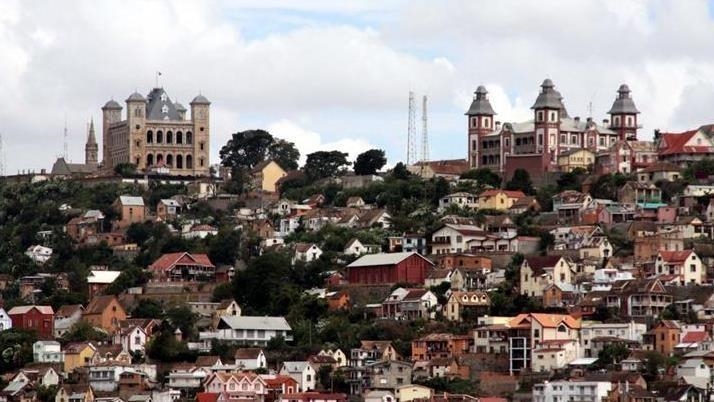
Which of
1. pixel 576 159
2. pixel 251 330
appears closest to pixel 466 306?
pixel 251 330

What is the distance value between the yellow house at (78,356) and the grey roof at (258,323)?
A: 5210 millimetres

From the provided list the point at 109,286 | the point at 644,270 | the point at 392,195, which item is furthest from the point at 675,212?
the point at 109,286

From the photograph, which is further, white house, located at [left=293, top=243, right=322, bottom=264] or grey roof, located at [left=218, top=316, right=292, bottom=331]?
white house, located at [left=293, top=243, right=322, bottom=264]

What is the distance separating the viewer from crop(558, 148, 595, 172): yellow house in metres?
113

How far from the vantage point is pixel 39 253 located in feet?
371

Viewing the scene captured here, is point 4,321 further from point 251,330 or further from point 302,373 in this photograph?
point 302,373

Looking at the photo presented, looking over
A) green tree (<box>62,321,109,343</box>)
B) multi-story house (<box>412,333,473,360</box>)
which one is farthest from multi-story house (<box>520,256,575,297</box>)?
green tree (<box>62,321,109,343</box>)

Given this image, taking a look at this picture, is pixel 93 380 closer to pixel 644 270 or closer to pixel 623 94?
pixel 644 270

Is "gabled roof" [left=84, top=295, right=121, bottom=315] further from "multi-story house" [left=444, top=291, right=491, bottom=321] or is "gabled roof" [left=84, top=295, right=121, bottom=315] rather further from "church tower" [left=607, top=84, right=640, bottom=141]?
"church tower" [left=607, top=84, right=640, bottom=141]

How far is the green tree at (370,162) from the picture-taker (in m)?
119

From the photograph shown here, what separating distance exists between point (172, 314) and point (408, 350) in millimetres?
11543

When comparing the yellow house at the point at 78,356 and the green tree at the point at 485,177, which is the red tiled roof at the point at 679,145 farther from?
the yellow house at the point at 78,356

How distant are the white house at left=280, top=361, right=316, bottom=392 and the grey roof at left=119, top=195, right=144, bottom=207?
28446mm

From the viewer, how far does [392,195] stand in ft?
369
